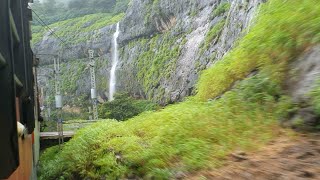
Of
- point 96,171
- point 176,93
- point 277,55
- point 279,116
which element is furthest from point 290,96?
point 176,93

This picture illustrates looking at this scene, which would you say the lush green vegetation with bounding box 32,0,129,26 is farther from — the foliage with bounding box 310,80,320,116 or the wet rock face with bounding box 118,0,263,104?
the foliage with bounding box 310,80,320,116

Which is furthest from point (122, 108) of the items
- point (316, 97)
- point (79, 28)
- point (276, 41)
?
point (79, 28)

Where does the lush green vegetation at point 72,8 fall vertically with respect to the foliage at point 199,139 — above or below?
above

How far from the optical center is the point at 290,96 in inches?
176

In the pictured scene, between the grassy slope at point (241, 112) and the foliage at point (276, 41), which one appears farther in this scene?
the foliage at point (276, 41)

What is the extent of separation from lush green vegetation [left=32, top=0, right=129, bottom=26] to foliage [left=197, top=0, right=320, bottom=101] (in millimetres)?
69459

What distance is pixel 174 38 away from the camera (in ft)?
124

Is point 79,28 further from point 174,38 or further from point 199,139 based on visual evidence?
point 199,139

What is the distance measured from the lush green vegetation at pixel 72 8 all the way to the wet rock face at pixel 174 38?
24381mm

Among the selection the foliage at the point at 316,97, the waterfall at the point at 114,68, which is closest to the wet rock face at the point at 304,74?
the foliage at the point at 316,97

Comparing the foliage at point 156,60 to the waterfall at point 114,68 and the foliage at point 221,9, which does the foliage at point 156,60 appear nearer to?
the foliage at point 221,9

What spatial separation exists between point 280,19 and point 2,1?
4.77m

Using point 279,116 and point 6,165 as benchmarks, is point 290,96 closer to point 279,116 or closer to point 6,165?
point 279,116

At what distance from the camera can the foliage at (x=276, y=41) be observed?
191 inches
